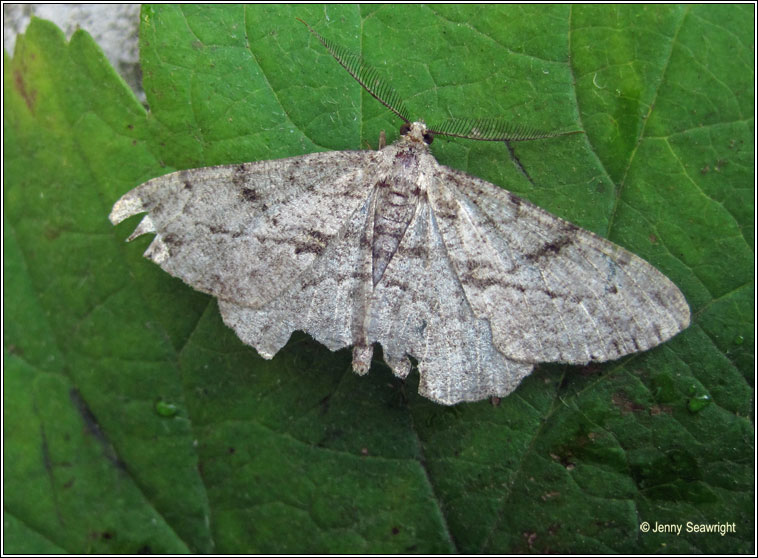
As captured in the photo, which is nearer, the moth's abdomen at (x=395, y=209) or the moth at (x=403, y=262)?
the moth at (x=403, y=262)

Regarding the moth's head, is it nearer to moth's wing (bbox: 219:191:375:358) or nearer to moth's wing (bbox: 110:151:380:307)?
moth's wing (bbox: 110:151:380:307)

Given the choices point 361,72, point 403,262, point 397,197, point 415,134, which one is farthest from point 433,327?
point 361,72

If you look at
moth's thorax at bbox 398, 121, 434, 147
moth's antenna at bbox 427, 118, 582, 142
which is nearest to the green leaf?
moth's antenna at bbox 427, 118, 582, 142

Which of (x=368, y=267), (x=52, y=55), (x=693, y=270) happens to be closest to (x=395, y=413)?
(x=368, y=267)

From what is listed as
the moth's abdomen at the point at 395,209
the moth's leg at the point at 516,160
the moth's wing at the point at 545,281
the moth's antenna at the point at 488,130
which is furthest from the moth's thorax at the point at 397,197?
the moth's leg at the point at 516,160

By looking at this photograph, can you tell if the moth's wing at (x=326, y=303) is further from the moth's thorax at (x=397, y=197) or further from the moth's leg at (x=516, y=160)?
the moth's leg at (x=516, y=160)

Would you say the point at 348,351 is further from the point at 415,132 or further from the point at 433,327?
the point at 415,132

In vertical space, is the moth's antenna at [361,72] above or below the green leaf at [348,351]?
above
